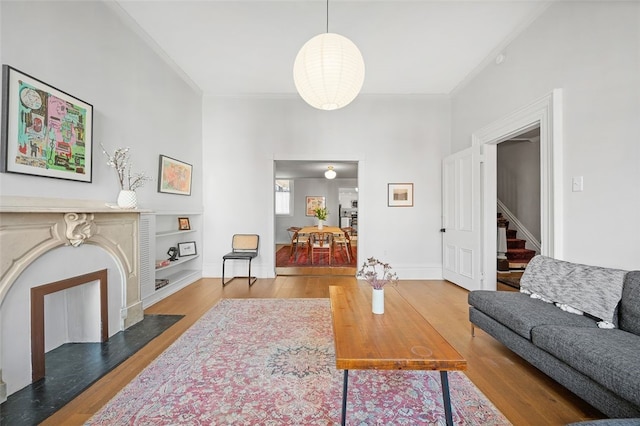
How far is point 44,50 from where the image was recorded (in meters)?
2.12

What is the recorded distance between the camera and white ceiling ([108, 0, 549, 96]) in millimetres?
2779

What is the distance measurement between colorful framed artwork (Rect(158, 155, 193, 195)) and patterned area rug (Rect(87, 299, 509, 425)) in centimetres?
229

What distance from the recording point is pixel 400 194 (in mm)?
4875

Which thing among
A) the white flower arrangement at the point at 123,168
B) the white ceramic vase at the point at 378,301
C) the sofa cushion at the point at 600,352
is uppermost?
the white flower arrangement at the point at 123,168

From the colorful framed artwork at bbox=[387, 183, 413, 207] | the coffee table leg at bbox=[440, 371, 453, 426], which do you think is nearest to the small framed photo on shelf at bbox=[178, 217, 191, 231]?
the colorful framed artwork at bbox=[387, 183, 413, 207]

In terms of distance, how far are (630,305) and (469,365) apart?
115 cm

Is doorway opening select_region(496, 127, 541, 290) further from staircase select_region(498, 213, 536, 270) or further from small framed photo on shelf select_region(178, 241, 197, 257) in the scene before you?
small framed photo on shelf select_region(178, 241, 197, 257)

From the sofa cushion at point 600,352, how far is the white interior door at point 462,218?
83.5 inches

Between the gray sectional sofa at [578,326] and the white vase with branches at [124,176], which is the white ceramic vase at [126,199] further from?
the gray sectional sofa at [578,326]

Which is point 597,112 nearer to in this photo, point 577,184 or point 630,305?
point 577,184

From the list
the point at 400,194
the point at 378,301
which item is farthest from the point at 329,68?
the point at 400,194

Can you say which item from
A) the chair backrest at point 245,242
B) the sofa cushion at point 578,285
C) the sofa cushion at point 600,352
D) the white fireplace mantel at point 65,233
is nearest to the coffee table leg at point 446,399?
the sofa cushion at point 600,352

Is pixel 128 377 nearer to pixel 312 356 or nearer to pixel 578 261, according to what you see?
pixel 312 356

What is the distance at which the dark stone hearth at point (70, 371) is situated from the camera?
63.7 inches
